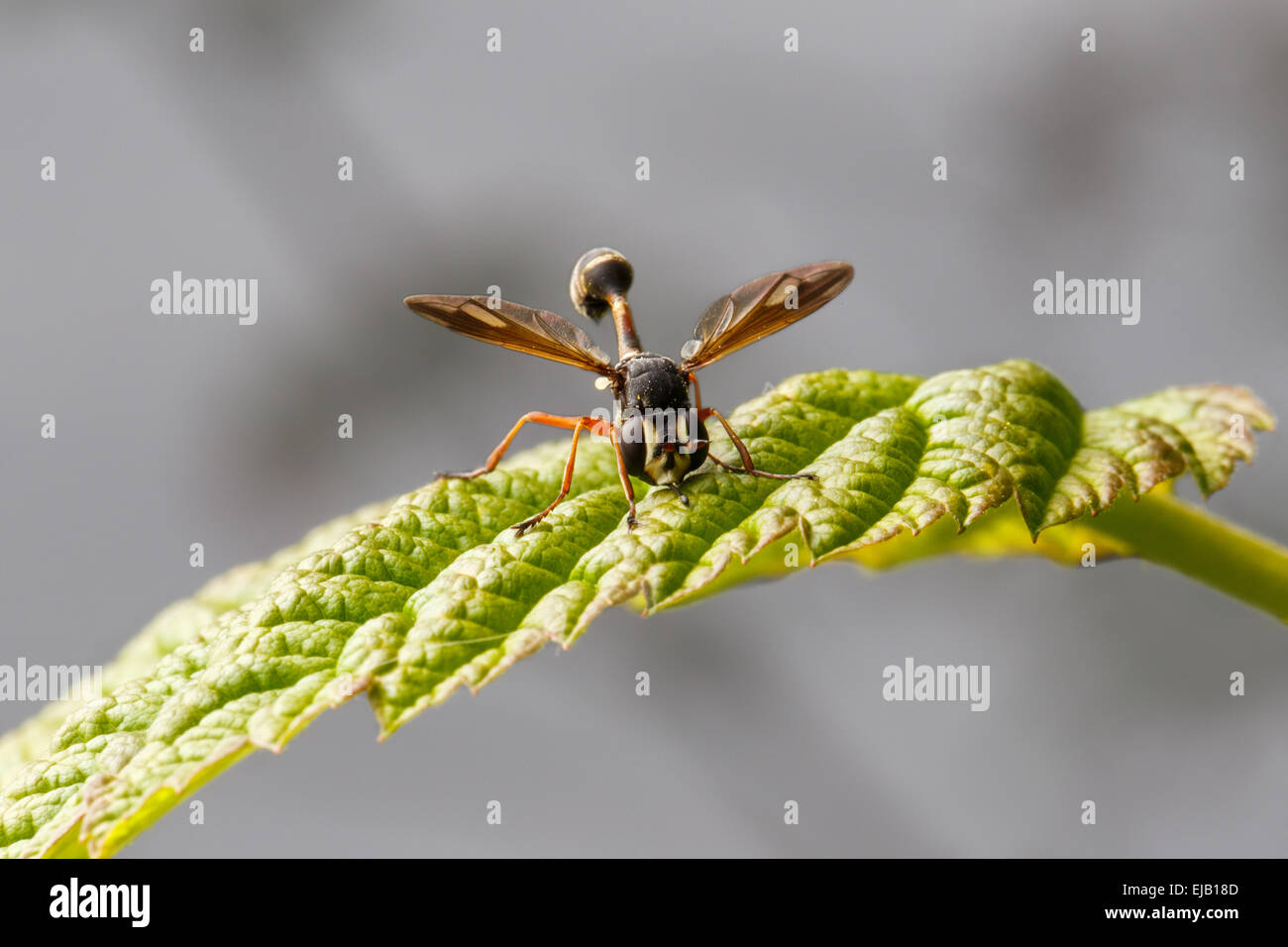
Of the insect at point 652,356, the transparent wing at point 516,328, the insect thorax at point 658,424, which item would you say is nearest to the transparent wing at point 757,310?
the insect at point 652,356

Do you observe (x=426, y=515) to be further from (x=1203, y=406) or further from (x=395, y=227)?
(x=395, y=227)

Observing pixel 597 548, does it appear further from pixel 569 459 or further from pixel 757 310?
pixel 757 310

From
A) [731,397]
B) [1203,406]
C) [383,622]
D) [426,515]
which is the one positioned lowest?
[383,622]

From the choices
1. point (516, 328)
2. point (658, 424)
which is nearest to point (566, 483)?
point (658, 424)

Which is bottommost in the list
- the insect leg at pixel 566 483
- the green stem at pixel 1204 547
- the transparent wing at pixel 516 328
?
the green stem at pixel 1204 547

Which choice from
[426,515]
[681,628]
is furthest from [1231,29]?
[426,515]

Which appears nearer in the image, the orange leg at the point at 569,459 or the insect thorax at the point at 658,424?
the orange leg at the point at 569,459

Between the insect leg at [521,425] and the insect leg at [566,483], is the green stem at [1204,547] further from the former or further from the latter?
the insect leg at [521,425]

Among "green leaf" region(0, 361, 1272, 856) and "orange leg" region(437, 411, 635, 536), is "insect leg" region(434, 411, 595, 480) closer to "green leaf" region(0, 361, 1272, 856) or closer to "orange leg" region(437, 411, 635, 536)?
"orange leg" region(437, 411, 635, 536)
